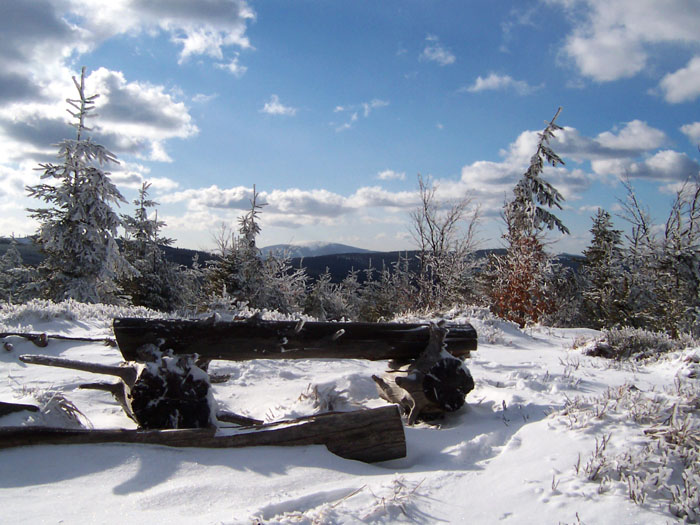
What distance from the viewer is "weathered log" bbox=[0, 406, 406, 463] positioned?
10.3ft

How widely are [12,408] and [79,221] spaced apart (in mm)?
17936

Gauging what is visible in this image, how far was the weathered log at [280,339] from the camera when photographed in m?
4.06

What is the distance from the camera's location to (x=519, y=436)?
140 inches

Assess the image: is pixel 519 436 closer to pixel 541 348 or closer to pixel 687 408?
pixel 687 408

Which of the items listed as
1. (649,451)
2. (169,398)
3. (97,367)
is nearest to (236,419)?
(169,398)

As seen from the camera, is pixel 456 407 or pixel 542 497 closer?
pixel 542 497

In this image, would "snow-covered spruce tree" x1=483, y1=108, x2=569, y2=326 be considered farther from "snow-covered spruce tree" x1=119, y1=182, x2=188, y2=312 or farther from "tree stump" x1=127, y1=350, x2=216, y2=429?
"snow-covered spruce tree" x1=119, y1=182, x2=188, y2=312

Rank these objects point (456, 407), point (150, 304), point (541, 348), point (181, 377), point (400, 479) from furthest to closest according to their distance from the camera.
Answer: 1. point (150, 304)
2. point (541, 348)
3. point (456, 407)
4. point (181, 377)
5. point (400, 479)

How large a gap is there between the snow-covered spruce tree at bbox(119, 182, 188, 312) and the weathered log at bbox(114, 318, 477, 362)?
20563 millimetres

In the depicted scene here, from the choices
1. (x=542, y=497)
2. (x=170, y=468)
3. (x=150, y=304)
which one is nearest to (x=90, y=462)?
(x=170, y=468)

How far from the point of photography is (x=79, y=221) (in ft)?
61.2

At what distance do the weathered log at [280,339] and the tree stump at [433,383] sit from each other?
163 mm

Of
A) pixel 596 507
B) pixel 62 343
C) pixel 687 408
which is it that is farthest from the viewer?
pixel 62 343

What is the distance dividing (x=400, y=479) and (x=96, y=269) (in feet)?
64.5
